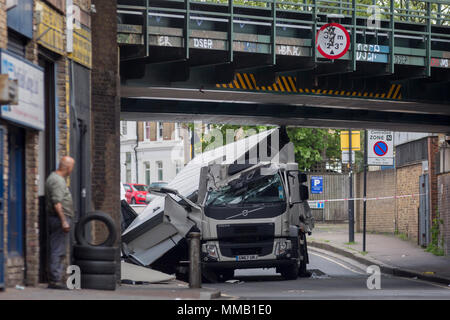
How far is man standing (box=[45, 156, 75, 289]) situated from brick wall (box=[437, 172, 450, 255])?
18.1 m

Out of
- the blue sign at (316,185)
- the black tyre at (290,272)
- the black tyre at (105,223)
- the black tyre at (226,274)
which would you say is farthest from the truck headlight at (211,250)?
the blue sign at (316,185)

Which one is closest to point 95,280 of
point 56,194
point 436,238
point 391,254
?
point 56,194

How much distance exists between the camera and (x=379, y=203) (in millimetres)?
39781

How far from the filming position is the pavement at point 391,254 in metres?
24.6

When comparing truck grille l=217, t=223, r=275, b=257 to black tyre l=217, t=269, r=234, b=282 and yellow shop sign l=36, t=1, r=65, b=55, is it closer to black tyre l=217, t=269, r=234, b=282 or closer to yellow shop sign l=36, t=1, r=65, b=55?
black tyre l=217, t=269, r=234, b=282

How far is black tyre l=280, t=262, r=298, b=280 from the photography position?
73.4 feet

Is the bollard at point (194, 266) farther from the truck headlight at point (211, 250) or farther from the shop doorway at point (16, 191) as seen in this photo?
the truck headlight at point (211, 250)

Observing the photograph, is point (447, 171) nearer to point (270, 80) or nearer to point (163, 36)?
point (270, 80)

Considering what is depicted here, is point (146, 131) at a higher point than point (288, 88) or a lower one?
higher

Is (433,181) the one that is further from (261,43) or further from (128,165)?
(128,165)

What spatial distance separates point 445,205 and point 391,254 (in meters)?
2.21
